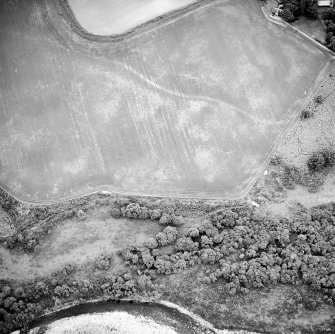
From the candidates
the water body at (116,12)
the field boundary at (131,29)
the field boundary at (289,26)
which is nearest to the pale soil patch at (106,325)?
the field boundary at (131,29)

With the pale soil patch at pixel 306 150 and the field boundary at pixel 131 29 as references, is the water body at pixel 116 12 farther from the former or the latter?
the pale soil patch at pixel 306 150

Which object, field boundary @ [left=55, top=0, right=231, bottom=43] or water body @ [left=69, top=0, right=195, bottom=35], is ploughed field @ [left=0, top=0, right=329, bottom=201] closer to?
field boundary @ [left=55, top=0, right=231, bottom=43]

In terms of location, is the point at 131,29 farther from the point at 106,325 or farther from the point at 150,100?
the point at 106,325

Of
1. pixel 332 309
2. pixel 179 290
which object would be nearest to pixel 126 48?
pixel 179 290

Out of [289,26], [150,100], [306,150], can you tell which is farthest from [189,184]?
[289,26]

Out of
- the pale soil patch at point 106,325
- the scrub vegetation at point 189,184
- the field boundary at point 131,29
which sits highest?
the field boundary at point 131,29

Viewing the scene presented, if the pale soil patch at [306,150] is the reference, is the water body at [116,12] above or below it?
above
